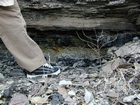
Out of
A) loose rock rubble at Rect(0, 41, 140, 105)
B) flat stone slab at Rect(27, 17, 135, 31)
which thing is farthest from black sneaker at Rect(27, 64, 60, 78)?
flat stone slab at Rect(27, 17, 135, 31)

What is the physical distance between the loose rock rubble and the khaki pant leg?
218 millimetres

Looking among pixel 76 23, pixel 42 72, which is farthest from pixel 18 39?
pixel 76 23

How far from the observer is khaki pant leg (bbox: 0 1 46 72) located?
249cm

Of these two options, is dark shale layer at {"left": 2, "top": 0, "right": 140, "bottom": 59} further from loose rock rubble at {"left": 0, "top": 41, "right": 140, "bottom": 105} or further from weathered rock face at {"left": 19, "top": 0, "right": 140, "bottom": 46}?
loose rock rubble at {"left": 0, "top": 41, "right": 140, "bottom": 105}

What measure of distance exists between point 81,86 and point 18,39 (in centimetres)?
82

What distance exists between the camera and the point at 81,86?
8.18 feet

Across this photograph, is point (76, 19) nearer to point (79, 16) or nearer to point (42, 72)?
point (79, 16)

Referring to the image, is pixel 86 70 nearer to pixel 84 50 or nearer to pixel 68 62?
pixel 68 62

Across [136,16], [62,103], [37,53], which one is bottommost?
[62,103]

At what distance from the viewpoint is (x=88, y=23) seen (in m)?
3.48

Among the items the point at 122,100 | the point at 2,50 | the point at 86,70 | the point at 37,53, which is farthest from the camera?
the point at 2,50

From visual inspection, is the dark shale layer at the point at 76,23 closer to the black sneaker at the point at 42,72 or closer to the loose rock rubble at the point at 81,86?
the loose rock rubble at the point at 81,86

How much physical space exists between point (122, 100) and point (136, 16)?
62.0 inches

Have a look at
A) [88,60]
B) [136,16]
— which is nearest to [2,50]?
[88,60]
